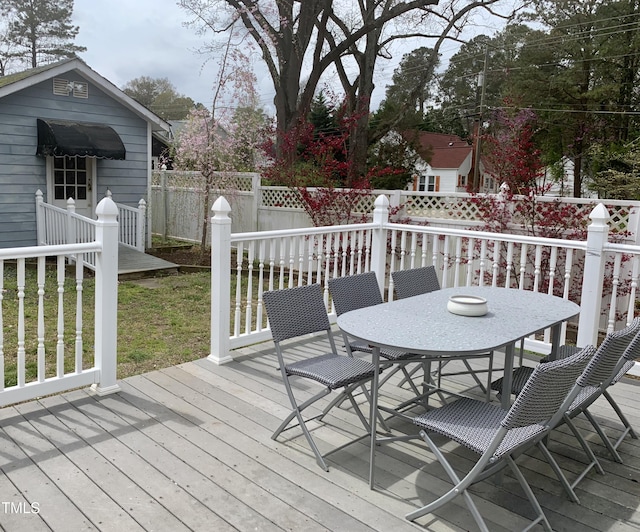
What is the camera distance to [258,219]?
1134cm

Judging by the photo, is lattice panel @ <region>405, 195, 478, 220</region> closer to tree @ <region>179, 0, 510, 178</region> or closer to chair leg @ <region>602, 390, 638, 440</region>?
tree @ <region>179, 0, 510, 178</region>

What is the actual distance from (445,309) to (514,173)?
5.25 m

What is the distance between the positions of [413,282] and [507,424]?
2050mm

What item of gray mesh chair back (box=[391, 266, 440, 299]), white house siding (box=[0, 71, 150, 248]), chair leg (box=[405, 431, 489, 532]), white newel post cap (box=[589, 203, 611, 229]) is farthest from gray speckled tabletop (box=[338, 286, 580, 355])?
white house siding (box=[0, 71, 150, 248])

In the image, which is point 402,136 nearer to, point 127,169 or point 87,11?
point 127,169

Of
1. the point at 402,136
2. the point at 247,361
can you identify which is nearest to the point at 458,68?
the point at 402,136

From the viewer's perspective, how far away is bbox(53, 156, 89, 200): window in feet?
33.8

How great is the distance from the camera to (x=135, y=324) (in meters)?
6.19

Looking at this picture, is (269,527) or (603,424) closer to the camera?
(269,527)

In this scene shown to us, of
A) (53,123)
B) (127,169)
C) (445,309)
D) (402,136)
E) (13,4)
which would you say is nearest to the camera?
(445,309)

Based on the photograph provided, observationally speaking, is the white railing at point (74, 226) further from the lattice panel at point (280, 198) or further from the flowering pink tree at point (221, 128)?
the lattice panel at point (280, 198)

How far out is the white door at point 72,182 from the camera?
10203 millimetres

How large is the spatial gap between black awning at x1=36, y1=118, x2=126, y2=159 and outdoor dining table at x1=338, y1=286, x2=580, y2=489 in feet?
26.5

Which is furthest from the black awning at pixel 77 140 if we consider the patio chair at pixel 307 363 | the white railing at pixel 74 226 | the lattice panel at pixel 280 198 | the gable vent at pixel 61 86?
the patio chair at pixel 307 363
